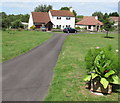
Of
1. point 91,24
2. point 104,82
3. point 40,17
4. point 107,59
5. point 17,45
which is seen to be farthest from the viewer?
point 91,24

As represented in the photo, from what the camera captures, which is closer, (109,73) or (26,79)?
(109,73)

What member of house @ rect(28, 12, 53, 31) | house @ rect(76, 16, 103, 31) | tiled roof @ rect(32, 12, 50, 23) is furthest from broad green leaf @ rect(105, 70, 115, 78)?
house @ rect(76, 16, 103, 31)

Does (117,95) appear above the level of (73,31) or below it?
below

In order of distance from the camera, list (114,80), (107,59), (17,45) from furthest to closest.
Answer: (17,45), (107,59), (114,80)

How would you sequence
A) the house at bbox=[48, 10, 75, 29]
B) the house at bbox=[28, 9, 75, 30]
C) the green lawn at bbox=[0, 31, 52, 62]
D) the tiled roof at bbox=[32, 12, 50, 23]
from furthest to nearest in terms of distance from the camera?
the house at bbox=[48, 10, 75, 29]
the house at bbox=[28, 9, 75, 30]
the tiled roof at bbox=[32, 12, 50, 23]
the green lawn at bbox=[0, 31, 52, 62]

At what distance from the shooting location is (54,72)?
11695 mm

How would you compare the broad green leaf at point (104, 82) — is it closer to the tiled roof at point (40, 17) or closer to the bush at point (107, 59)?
the bush at point (107, 59)

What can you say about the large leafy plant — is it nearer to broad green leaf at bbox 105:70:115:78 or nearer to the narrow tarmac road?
broad green leaf at bbox 105:70:115:78

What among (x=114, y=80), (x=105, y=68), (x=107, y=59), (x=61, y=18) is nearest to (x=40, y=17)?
(x=61, y=18)

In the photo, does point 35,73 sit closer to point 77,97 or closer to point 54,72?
point 54,72

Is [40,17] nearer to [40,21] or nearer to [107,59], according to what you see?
[40,21]

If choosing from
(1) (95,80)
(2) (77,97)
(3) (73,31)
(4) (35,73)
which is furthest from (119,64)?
(3) (73,31)

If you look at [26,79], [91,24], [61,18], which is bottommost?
[26,79]

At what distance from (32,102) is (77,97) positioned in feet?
6.58
